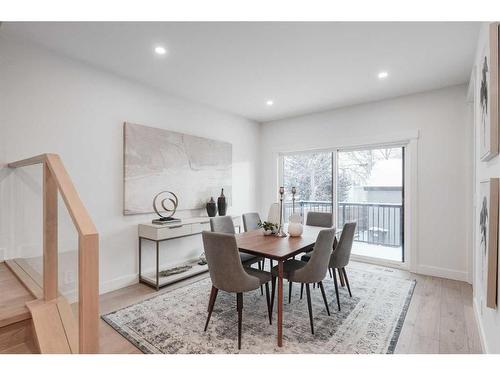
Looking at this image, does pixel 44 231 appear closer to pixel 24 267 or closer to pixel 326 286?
pixel 24 267

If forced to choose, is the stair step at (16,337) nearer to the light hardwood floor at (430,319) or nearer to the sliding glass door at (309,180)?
the light hardwood floor at (430,319)

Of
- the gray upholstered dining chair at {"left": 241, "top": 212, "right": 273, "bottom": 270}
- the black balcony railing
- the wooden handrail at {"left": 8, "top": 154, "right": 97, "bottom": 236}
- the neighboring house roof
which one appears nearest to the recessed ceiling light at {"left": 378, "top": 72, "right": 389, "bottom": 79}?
the neighboring house roof

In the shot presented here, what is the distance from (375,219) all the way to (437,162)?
1245mm

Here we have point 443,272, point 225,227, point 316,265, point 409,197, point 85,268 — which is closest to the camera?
point 85,268

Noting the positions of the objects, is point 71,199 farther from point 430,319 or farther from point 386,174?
point 386,174

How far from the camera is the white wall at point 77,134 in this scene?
91.3 inches

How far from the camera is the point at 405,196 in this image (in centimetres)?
389

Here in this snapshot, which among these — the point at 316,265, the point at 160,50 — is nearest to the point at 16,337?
the point at 316,265

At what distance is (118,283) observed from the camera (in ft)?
10.3

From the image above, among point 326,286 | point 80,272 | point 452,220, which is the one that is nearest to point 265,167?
point 326,286

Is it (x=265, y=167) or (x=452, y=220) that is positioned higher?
(x=265, y=167)

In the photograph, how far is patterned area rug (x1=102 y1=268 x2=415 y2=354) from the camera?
1.98 metres

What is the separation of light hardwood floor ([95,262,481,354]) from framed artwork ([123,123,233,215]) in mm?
1032
